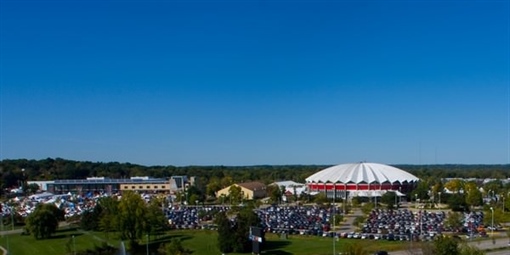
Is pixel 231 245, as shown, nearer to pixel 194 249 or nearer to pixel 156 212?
pixel 194 249

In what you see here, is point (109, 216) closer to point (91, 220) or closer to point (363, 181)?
point (91, 220)

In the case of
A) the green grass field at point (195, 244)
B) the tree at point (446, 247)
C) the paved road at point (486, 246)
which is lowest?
the green grass field at point (195, 244)

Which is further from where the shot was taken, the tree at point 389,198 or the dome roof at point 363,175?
the dome roof at point 363,175

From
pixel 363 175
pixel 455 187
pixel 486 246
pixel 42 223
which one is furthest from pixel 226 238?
pixel 363 175

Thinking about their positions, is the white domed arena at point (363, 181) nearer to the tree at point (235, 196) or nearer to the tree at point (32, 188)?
the tree at point (235, 196)

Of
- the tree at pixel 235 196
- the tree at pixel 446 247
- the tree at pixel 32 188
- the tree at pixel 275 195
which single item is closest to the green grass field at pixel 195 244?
the tree at pixel 446 247

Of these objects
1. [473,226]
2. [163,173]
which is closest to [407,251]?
[473,226]
